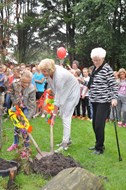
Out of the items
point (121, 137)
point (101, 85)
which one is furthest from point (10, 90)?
point (121, 137)

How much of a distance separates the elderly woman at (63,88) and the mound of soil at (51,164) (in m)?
0.88

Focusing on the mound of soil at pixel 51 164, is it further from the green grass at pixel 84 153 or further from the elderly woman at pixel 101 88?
the elderly woman at pixel 101 88

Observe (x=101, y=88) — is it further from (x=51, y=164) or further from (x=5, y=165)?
(x=5, y=165)

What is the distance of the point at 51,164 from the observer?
16.4ft

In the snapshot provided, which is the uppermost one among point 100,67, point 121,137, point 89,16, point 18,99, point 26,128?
point 89,16

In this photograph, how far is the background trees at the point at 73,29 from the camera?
19734 millimetres

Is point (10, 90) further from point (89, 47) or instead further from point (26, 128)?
point (89, 47)

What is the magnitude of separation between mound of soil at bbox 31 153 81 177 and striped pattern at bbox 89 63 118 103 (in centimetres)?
141

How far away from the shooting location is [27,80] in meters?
5.77

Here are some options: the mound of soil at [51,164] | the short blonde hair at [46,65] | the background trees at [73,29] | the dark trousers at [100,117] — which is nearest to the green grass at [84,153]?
the mound of soil at [51,164]

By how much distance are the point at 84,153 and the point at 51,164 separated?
136cm

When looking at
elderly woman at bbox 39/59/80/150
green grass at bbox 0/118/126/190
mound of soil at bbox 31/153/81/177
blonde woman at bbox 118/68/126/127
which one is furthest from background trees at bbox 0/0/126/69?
mound of soil at bbox 31/153/81/177

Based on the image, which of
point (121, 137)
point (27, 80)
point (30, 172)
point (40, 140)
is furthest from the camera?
point (121, 137)

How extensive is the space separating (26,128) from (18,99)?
0.47 meters
